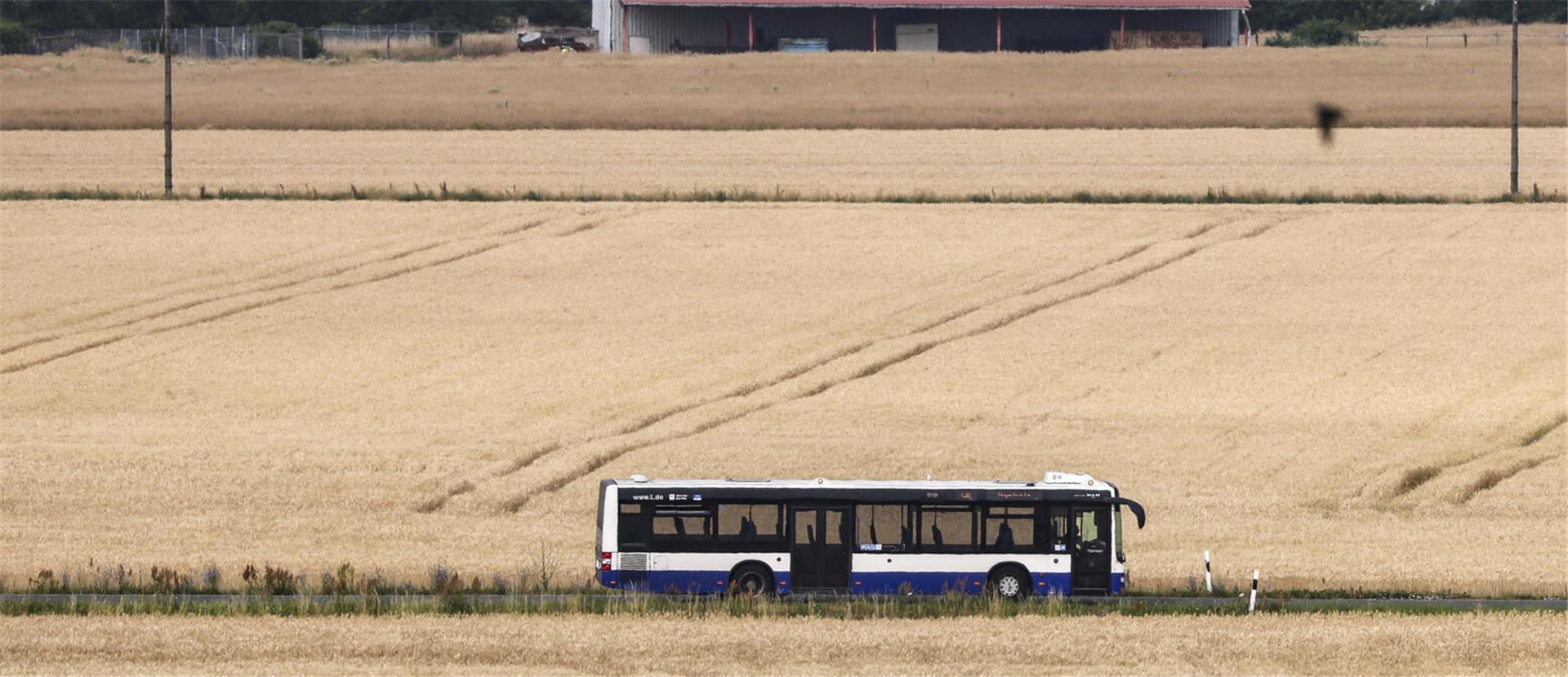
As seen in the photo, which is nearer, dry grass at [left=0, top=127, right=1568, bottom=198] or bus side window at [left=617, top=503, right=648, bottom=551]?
bus side window at [left=617, top=503, right=648, bottom=551]

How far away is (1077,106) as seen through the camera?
104 metres

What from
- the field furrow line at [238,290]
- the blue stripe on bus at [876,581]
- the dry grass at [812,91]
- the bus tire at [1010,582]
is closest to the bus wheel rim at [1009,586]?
the bus tire at [1010,582]

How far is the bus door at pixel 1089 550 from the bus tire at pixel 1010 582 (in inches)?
29.1

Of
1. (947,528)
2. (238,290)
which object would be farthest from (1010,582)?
(238,290)

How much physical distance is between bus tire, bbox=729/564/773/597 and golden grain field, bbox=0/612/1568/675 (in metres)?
3.32

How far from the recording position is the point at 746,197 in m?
77.1

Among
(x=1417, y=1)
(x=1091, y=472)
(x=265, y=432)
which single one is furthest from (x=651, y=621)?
(x=1417, y=1)

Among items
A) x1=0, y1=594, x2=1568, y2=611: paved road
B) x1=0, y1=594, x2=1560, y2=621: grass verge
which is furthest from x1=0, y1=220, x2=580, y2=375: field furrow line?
x1=0, y1=594, x2=1560, y2=621: grass verge

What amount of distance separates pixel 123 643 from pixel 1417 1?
493ft

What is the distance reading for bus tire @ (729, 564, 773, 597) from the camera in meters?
31.0

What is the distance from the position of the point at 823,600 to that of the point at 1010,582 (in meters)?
2.92

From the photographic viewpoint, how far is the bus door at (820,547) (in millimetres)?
31172

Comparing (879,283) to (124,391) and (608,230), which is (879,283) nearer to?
(608,230)

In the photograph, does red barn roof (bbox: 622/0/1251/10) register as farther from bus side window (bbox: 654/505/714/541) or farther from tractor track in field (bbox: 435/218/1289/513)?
bus side window (bbox: 654/505/714/541)
